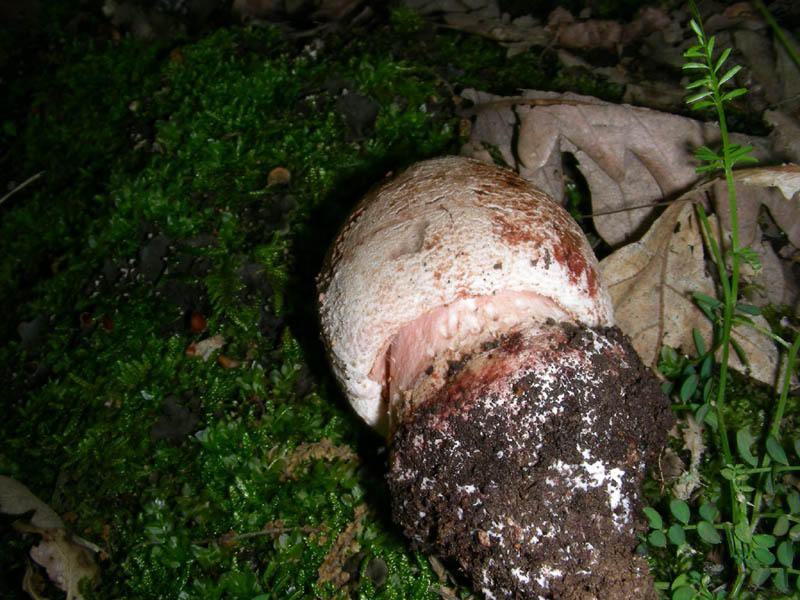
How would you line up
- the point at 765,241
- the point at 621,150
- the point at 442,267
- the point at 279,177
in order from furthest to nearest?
the point at 279,177 < the point at 621,150 < the point at 765,241 < the point at 442,267

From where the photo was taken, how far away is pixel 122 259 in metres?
3.58

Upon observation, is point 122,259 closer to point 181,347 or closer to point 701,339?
point 181,347

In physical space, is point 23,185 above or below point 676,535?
above

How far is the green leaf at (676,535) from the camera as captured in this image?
2.22 meters

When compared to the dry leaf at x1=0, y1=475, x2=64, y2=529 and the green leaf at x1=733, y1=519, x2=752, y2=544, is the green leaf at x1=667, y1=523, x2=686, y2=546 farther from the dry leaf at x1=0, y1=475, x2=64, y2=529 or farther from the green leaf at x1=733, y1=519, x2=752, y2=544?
the dry leaf at x1=0, y1=475, x2=64, y2=529

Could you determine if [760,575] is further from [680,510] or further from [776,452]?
[776,452]

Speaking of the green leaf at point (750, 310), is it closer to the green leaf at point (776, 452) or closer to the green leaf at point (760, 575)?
the green leaf at point (776, 452)

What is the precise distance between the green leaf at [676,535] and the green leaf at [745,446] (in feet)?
1.36

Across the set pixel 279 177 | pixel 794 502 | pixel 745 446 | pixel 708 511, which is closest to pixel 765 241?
pixel 745 446

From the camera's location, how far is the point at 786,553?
210cm

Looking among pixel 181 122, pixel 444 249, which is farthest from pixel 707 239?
pixel 181 122

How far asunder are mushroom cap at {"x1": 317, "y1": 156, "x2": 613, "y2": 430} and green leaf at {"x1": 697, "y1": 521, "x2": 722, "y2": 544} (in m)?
0.86

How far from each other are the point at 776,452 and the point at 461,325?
1369 mm

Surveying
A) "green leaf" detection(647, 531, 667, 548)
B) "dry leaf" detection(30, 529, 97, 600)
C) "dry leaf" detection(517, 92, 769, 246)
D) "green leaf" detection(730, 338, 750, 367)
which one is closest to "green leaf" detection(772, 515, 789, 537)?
"green leaf" detection(647, 531, 667, 548)
